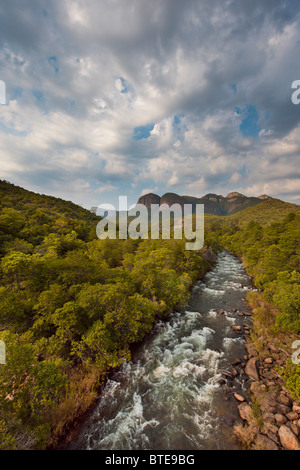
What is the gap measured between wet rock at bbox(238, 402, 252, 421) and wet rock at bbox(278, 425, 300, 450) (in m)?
1.65

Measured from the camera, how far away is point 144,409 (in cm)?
1171

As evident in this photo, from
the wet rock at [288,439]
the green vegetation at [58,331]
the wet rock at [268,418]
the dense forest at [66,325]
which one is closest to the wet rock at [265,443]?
the wet rock at [288,439]

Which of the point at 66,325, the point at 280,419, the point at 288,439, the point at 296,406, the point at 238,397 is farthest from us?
the point at 66,325

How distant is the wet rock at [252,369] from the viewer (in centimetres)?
1375

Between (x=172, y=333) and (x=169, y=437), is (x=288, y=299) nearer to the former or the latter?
(x=172, y=333)

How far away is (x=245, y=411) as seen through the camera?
11.1m

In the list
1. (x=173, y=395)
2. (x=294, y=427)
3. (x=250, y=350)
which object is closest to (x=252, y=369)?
(x=250, y=350)

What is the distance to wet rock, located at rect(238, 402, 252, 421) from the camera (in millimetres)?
10759

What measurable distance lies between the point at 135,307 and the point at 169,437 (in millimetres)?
8273

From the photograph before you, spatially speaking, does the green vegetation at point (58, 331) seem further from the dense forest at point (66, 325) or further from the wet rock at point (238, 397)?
the wet rock at point (238, 397)

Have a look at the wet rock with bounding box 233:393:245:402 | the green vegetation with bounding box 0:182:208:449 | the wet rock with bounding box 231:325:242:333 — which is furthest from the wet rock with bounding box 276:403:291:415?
the green vegetation with bounding box 0:182:208:449

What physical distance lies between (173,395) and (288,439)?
6816 millimetres

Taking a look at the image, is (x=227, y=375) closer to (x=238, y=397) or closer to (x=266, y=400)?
(x=238, y=397)

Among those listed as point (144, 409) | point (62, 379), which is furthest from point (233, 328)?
point (62, 379)
